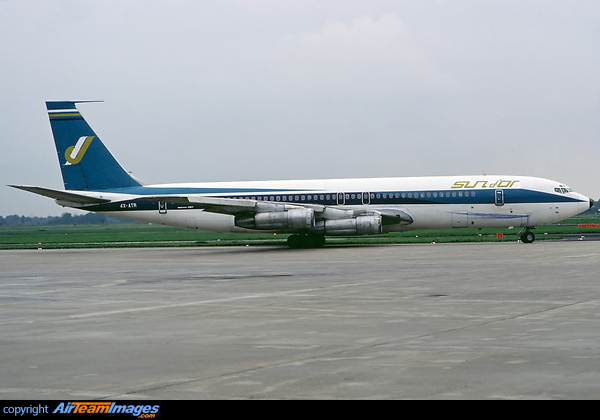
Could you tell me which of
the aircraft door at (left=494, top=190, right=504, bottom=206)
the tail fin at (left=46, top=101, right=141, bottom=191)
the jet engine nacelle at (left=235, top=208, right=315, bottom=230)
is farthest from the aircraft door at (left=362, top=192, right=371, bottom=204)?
the tail fin at (left=46, top=101, right=141, bottom=191)

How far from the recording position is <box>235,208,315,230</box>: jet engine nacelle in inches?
1617

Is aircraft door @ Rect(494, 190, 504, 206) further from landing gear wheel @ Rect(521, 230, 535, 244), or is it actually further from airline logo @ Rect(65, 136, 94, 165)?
airline logo @ Rect(65, 136, 94, 165)

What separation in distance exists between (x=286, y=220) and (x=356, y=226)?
363 cm

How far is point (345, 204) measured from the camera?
4291 centimetres

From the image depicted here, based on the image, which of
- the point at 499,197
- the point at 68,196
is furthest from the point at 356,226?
the point at 68,196

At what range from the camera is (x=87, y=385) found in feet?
25.9

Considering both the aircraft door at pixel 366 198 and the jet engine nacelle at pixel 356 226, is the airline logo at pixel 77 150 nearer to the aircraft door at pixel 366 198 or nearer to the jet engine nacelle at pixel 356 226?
the jet engine nacelle at pixel 356 226

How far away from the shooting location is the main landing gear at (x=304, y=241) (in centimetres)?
4359

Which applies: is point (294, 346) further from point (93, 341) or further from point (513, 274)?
point (513, 274)

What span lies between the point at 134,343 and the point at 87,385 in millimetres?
2879

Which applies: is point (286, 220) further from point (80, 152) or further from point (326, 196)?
point (80, 152)

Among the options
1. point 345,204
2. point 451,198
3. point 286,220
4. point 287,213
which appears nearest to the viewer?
point 286,220

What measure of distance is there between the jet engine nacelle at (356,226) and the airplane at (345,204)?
0.17 feet
